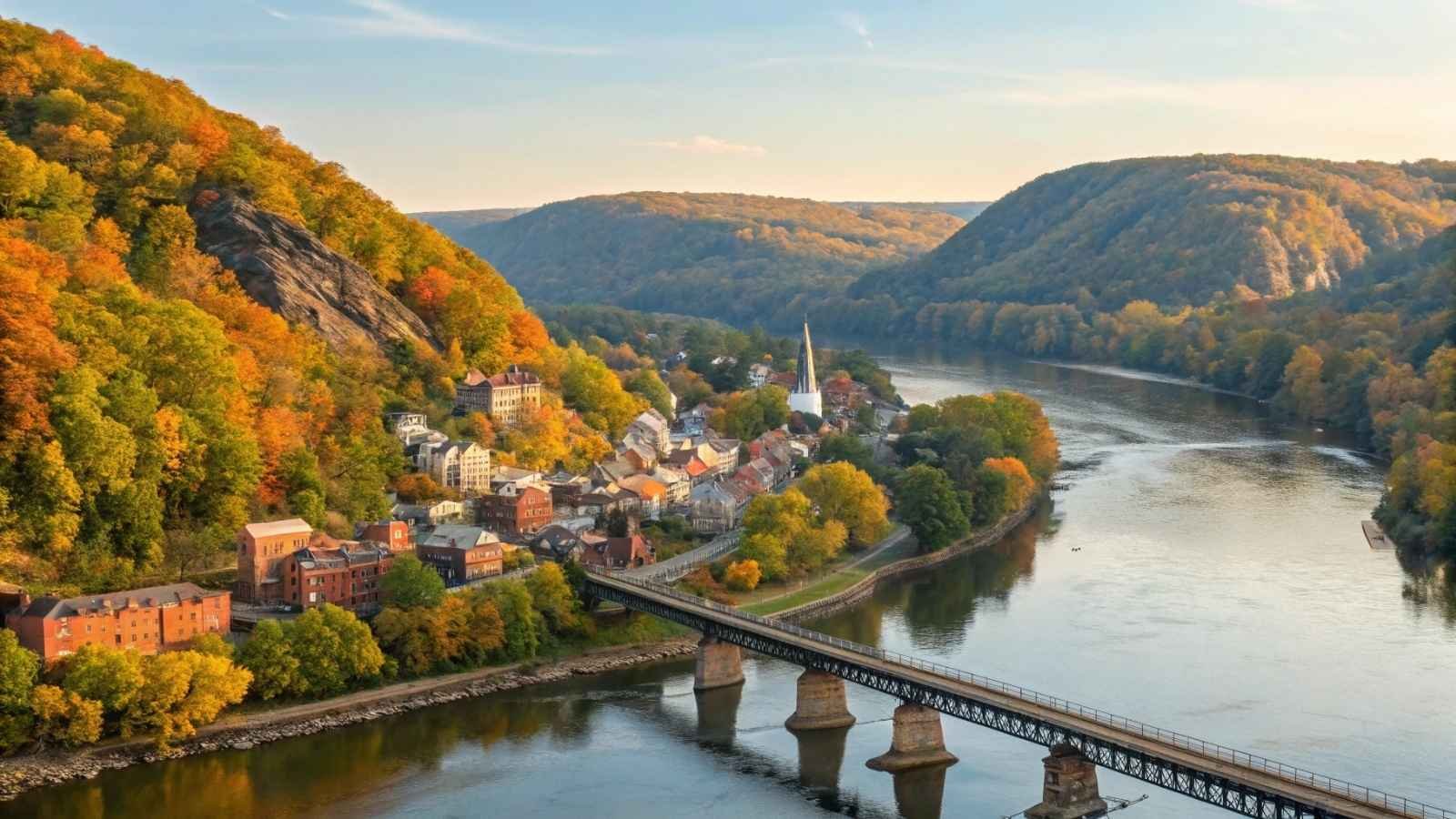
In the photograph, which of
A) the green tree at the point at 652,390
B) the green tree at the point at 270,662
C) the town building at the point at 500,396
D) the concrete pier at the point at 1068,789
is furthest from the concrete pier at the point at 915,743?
the green tree at the point at 652,390

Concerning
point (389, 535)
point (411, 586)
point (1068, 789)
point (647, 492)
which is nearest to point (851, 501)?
point (647, 492)

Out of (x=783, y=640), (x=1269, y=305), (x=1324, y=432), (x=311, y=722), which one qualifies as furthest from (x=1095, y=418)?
(x=311, y=722)

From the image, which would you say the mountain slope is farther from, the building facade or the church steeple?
the church steeple

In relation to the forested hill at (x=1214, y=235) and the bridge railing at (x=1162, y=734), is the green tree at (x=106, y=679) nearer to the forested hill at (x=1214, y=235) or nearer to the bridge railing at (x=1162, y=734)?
the bridge railing at (x=1162, y=734)

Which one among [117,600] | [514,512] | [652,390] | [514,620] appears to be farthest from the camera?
[652,390]

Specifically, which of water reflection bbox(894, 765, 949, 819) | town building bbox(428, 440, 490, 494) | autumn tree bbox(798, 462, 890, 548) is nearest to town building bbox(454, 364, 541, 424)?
town building bbox(428, 440, 490, 494)

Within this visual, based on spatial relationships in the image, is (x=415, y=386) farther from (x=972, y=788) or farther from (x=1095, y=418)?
(x=1095, y=418)

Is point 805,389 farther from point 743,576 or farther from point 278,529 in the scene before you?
point 278,529
